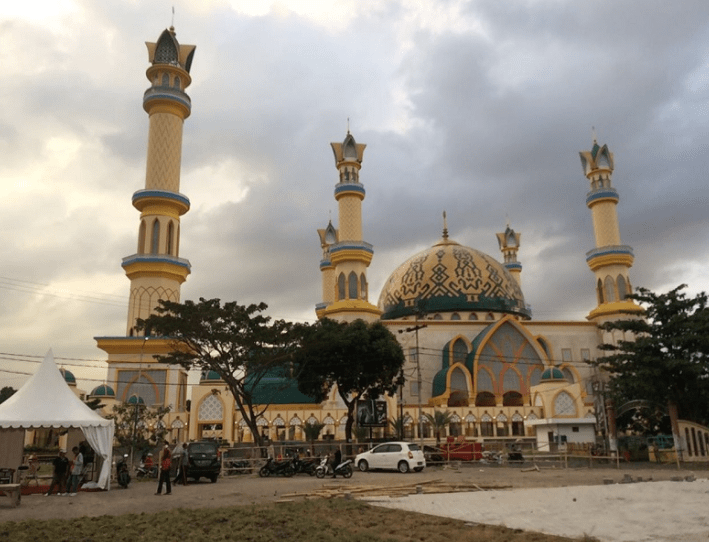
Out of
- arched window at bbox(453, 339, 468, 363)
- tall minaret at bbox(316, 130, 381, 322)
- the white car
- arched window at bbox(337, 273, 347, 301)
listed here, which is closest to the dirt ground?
the white car

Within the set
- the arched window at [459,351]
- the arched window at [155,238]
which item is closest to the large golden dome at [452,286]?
the arched window at [459,351]

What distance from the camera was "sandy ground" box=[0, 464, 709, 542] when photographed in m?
9.95

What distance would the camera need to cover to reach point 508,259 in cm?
6869

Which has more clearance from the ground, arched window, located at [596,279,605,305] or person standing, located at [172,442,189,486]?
arched window, located at [596,279,605,305]

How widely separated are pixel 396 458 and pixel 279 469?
412cm

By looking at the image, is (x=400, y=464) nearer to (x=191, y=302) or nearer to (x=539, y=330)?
(x=191, y=302)

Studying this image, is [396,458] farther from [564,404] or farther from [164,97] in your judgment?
[164,97]

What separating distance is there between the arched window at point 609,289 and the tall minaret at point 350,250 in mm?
18053

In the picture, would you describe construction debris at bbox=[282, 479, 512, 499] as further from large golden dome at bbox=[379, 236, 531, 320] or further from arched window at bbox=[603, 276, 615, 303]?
arched window at bbox=[603, 276, 615, 303]

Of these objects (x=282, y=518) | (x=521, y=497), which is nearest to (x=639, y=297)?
(x=521, y=497)

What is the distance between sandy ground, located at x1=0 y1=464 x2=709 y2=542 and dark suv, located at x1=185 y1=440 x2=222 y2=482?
1.31 ft

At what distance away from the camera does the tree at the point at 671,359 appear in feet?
83.3

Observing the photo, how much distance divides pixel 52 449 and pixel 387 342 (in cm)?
2136

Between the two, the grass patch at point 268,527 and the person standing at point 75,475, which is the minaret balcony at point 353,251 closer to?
the person standing at point 75,475
